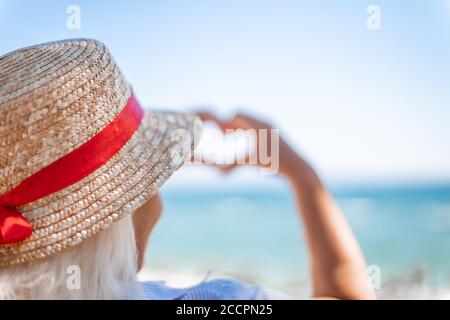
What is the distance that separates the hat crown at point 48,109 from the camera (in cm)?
97

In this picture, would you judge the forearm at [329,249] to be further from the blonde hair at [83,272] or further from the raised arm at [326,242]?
the blonde hair at [83,272]

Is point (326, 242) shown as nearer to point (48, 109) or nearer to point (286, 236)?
point (48, 109)

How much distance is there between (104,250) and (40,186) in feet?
0.56

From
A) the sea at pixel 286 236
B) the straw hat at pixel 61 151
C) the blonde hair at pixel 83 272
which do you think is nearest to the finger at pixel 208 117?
the straw hat at pixel 61 151

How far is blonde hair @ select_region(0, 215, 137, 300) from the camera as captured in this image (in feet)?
3.15

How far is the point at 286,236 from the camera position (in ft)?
25.4

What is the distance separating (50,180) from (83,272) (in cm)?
18

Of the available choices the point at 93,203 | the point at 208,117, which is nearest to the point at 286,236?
the point at 208,117

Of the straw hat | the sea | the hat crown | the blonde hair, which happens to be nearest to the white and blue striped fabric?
the blonde hair

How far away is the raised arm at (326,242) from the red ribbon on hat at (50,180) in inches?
17.4

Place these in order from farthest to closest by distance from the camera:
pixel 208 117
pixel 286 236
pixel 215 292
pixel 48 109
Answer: pixel 286 236 < pixel 208 117 < pixel 215 292 < pixel 48 109
